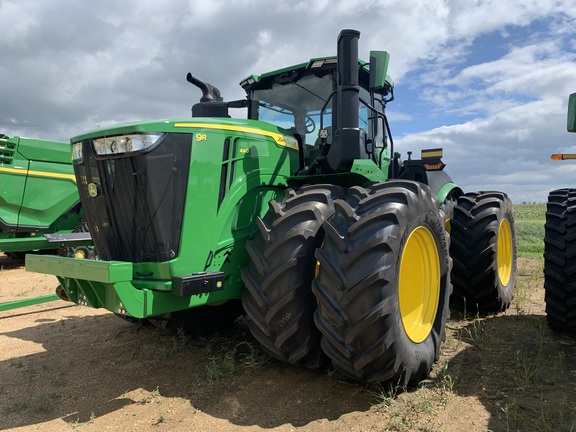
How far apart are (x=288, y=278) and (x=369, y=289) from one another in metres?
0.55

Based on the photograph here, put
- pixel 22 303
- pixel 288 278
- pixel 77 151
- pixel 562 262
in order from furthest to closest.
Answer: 1. pixel 22 303
2. pixel 562 262
3. pixel 77 151
4. pixel 288 278

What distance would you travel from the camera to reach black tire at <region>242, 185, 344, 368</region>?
3.06 m

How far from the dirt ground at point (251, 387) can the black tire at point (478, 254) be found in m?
0.38

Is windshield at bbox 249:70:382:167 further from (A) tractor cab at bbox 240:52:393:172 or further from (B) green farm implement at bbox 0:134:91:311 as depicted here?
(B) green farm implement at bbox 0:134:91:311

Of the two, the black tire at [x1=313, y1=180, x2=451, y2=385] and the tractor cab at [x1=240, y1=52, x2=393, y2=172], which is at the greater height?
the tractor cab at [x1=240, y1=52, x2=393, y2=172]

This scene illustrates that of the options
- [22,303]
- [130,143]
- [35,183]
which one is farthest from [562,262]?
[35,183]

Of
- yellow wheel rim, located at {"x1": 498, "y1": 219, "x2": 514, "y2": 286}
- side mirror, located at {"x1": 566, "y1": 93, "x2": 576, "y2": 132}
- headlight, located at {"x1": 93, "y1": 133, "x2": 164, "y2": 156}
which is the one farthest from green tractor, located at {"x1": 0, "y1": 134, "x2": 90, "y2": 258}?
side mirror, located at {"x1": 566, "y1": 93, "x2": 576, "y2": 132}

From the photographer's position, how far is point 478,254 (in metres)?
4.95

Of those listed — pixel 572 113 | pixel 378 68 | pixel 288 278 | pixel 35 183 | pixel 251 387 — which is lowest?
pixel 251 387

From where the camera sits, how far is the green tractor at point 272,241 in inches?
114

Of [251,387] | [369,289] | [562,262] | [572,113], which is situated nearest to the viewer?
[369,289]

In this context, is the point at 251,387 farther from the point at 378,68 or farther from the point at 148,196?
the point at 378,68

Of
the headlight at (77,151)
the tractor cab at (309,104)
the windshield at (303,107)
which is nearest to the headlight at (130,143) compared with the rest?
the headlight at (77,151)

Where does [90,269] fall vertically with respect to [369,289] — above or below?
above
